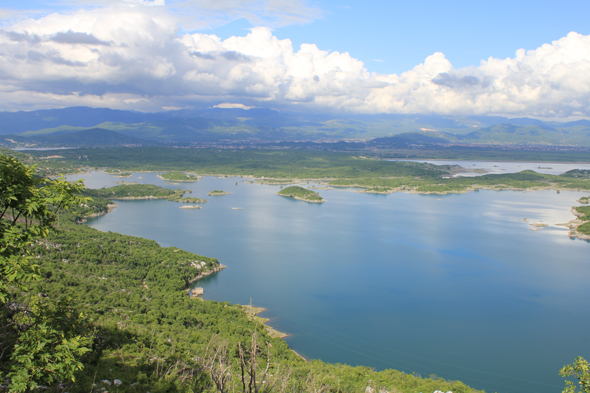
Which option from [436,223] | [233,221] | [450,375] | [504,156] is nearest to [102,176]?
[233,221]

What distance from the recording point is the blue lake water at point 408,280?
16.3 metres

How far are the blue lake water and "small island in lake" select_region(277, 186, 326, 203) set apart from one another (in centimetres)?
498

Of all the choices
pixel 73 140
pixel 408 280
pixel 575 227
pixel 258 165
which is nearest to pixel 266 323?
pixel 408 280

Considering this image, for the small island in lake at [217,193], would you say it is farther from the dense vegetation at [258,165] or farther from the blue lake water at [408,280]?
the dense vegetation at [258,165]

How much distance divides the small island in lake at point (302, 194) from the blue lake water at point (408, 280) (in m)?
4.98

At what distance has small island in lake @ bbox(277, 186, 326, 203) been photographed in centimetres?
5262

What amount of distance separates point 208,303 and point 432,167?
81724mm

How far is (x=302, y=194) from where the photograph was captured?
2167 inches

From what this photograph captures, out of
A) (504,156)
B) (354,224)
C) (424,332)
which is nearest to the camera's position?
(424,332)

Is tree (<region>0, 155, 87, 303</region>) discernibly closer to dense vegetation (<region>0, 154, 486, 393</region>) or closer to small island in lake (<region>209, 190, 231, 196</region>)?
dense vegetation (<region>0, 154, 486, 393</region>)

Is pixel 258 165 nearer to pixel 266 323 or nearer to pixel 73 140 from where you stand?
pixel 266 323

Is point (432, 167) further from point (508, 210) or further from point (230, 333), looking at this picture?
point (230, 333)

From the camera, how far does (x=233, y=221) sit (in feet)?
128

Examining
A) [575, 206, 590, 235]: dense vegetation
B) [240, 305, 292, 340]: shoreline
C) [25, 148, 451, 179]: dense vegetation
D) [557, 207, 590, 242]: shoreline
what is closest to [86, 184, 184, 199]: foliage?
[25, 148, 451, 179]: dense vegetation
